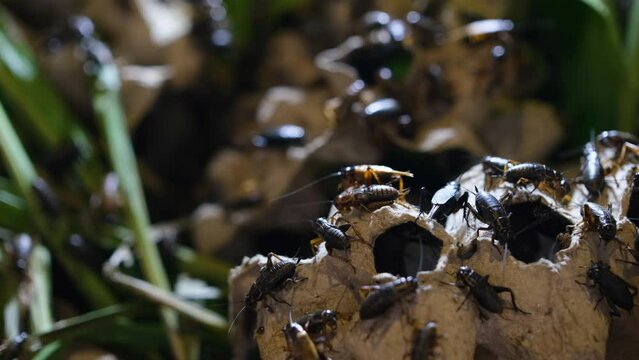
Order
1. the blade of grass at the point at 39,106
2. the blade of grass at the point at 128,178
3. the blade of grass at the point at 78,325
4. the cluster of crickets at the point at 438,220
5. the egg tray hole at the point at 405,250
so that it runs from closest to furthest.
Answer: the cluster of crickets at the point at 438,220
the egg tray hole at the point at 405,250
the blade of grass at the point at 78,325
the blade of grass at the point at 128,178
the blade of grass at the point at 39,106

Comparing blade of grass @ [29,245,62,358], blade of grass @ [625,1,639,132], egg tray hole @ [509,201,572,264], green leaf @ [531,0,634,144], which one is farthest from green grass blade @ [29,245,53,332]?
blade of grass @ [625,1,639,132]

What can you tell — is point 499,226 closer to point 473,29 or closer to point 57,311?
point 473,29

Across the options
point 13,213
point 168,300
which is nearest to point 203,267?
point 168,300

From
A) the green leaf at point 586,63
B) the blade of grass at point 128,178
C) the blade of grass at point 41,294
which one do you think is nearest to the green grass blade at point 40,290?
the blade of grass at point 41,294

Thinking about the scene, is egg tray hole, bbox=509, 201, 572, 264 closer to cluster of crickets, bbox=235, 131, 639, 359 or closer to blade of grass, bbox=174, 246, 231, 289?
cluster of crickets, bbox=235, 131, 639, 359

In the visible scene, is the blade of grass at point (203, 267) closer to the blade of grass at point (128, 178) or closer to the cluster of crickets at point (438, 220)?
the blade of grass at point (128, 178)

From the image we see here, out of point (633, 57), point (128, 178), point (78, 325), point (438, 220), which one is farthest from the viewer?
point (128, 178)

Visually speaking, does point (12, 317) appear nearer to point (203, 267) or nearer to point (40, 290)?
point (40, 290)

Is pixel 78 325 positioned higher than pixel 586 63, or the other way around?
pixel 586 63
